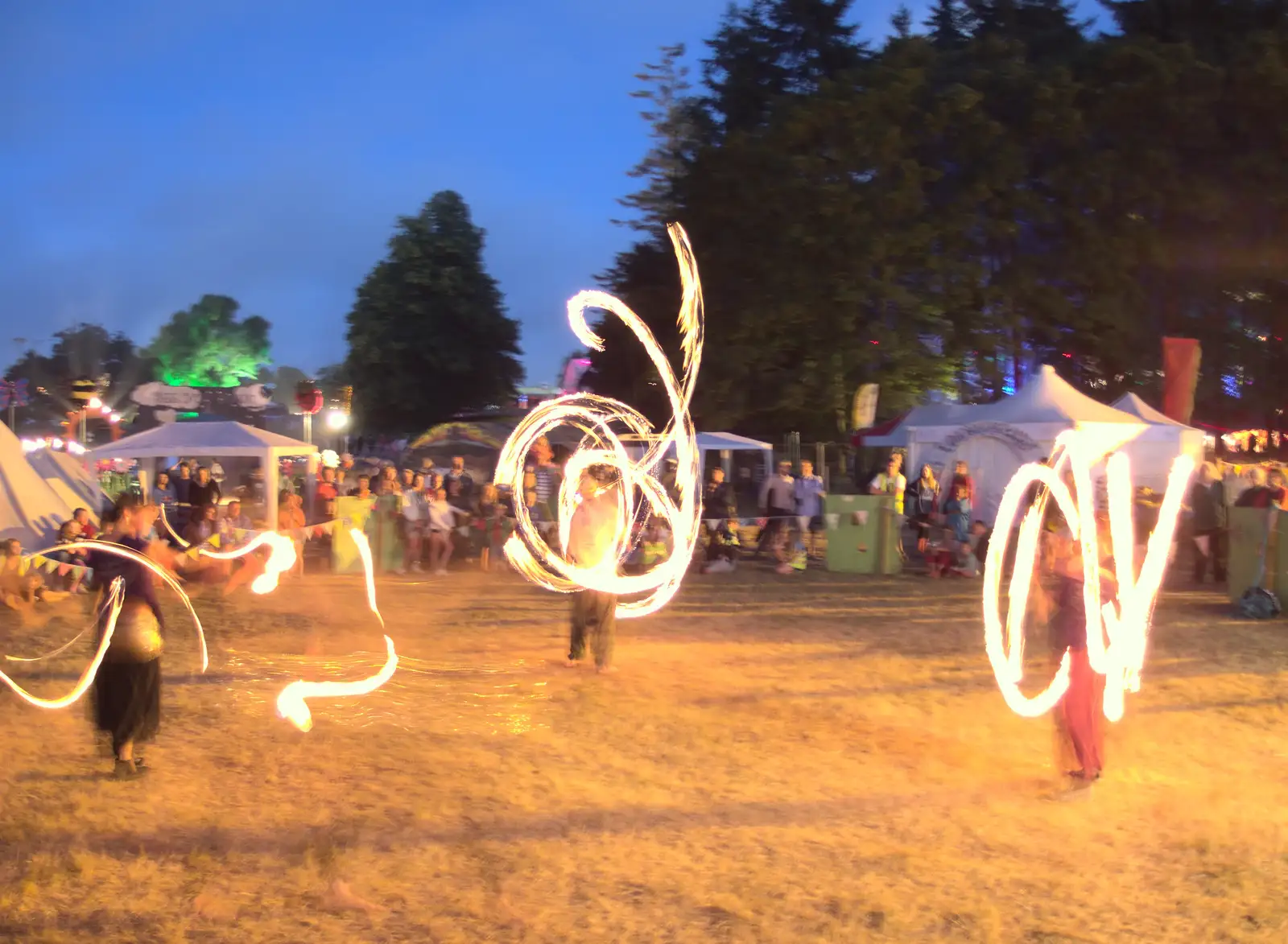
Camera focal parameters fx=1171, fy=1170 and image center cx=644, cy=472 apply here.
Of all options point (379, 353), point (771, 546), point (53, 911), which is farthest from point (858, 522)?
point (379, 353)

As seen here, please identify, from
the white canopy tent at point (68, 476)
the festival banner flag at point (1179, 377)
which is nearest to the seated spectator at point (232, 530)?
the white canopy tent at point (68, 476)

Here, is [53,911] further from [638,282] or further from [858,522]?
[638,282]

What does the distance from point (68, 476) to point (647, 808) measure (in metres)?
14.2

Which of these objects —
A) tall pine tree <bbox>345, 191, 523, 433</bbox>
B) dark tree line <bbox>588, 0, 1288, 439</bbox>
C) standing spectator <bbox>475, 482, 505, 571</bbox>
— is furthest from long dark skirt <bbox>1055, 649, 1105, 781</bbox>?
tall pine tree <bbox>345, 191, 523, 433</bbox>

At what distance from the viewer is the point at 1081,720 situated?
250 inches

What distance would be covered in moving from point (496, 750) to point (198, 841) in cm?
208

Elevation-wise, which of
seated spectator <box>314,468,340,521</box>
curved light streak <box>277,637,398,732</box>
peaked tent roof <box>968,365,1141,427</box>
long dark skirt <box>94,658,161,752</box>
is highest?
peaked tent roof <box>968,365,1141,427</box>

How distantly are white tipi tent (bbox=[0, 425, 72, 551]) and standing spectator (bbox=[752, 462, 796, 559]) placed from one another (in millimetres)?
9736

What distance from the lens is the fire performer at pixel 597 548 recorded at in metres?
9.42

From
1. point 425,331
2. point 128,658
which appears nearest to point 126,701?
point 128,658

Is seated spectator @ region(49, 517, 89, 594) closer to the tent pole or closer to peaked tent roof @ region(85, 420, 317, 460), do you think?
peaked tent roof @ region(85, 420, 317, 460)

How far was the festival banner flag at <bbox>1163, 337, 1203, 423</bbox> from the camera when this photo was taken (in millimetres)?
25531

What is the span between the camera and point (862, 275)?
28.9 metres

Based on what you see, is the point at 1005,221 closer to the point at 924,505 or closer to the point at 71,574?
the point at 924,505
